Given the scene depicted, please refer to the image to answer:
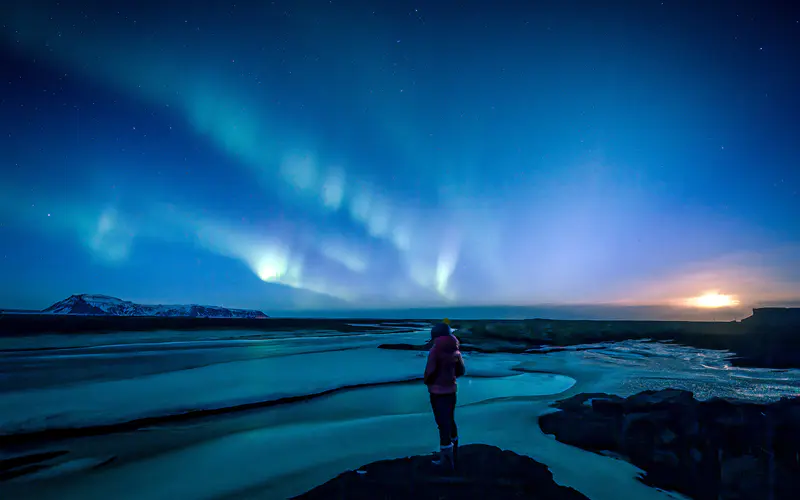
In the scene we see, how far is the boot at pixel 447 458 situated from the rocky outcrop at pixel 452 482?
168 mm

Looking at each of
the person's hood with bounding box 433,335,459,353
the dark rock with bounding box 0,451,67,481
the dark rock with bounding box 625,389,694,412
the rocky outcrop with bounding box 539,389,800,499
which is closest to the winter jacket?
the person's hood with bounding box 433,335,459,353

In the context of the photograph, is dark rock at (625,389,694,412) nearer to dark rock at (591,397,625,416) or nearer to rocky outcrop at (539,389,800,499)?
rocky outcrop at (539,389,800,499)

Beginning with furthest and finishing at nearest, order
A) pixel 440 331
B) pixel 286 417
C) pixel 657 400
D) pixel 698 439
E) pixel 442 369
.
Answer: pixel 286 417 < pixel 657 400 < pixel 698 439 < pixel 440 331 < pixel 442 369

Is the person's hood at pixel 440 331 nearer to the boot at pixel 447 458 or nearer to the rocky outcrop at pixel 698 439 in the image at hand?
the boot at pixel 447 458

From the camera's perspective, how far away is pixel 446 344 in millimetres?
6805

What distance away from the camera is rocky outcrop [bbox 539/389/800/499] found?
6.59 meters

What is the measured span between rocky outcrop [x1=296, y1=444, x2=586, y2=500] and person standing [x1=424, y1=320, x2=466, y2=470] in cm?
55

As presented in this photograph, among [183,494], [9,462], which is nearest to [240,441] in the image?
[183,494]

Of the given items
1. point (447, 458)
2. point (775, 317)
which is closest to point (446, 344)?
point (447, 458)

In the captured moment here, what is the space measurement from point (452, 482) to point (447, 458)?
24.7 inches

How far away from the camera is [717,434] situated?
8.43 m

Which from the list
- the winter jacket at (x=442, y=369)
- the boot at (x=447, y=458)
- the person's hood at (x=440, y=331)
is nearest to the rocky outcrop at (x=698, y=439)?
the boot at (x=447, y=458)

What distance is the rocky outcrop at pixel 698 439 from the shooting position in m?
6.59

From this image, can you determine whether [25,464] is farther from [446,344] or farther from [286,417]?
[446,344]
